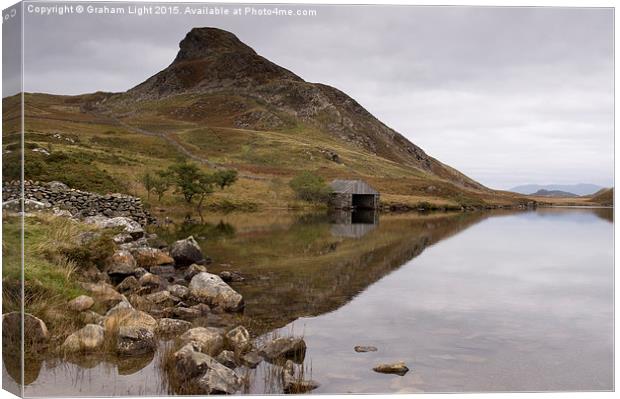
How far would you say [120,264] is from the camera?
16250 millimetres

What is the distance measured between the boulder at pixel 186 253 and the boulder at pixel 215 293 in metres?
4.96

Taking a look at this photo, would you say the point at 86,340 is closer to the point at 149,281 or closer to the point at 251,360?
the point at 251,360

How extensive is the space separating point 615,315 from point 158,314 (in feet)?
28.4

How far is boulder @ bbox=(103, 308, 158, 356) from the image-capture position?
9.52 metres

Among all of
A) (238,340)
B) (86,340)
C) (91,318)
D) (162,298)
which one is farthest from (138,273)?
(86,340)

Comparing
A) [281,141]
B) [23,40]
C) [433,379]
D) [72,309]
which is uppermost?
[281,141]

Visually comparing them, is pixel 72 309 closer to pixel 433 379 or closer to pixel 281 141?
pixel 433 379

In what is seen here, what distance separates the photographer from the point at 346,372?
9.10 m

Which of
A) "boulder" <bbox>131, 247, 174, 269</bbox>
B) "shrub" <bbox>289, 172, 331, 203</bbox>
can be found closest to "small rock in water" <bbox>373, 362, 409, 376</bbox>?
"boulder" <bbox>131, 247, 174, 269</bbox>

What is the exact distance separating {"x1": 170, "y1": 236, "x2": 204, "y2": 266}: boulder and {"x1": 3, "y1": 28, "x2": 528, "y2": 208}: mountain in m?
10.1

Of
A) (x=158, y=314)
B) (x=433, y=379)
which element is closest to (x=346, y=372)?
(x=433, y=379)

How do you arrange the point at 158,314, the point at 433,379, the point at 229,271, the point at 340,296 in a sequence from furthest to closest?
the point at 229,271 → the point at 340,296 → the point at 158,314 → the point at 433,379

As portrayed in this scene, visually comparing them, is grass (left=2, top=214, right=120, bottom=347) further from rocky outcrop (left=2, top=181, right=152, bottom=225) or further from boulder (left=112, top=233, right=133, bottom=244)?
rocky outcrop (left=2, top=181, right=152, bottom=225)

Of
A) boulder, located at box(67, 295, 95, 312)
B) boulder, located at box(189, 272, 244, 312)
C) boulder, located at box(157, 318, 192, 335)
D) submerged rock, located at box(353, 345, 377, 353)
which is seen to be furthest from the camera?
boulder, located at box(189, 272, 244, 312)
